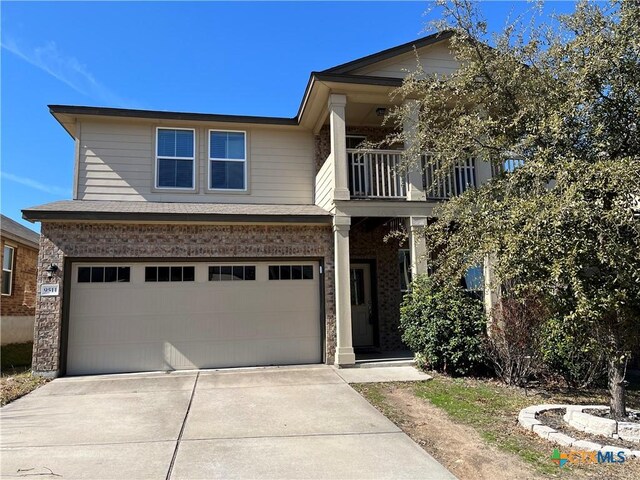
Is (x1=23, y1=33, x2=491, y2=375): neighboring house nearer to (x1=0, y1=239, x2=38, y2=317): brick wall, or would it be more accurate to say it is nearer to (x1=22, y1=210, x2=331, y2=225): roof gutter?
(x1=22, y1=210, x2=331, y2=225): roof gutter

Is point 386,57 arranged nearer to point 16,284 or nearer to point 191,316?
point 191,316

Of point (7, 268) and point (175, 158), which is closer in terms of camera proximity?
point (175, 158)

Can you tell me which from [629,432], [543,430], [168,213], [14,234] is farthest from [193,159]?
[629,432]

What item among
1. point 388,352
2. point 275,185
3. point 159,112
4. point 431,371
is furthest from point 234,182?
point 431,371

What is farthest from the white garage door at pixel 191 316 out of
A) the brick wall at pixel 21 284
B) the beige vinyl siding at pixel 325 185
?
the brick wall at pixel 21 284

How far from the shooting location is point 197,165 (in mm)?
11680

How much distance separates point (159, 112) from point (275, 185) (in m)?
3.28

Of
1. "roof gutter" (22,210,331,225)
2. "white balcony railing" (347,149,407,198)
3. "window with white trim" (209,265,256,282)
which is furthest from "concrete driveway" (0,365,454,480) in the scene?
"white balcony railing" (347,149,407,198)

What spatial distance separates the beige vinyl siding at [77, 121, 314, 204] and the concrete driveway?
469 centimetres

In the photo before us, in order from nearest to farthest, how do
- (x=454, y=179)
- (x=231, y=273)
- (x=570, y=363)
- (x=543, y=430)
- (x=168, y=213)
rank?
(x=543, y=430)
(x=570, y=363)
(x=168, y=213)
(x=231, y=273)
(x=454, y=179)

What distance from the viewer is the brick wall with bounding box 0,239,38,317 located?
1398 centimetres

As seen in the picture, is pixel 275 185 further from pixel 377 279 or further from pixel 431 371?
pixel 431 371

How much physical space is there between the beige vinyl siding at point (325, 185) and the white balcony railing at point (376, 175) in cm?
52

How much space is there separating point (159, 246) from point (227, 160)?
3108 millimetres
